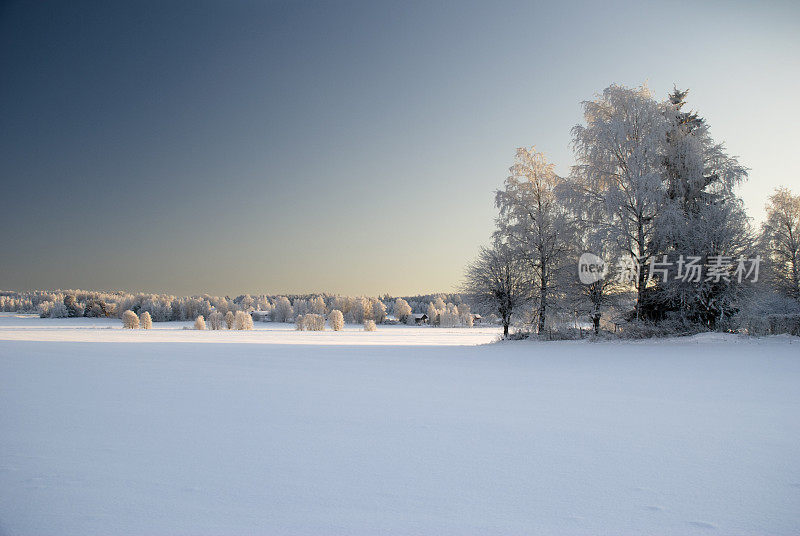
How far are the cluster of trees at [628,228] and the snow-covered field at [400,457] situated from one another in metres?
9.88

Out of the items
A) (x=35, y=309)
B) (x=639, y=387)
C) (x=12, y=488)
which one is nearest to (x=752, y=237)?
(x=639, y=387)

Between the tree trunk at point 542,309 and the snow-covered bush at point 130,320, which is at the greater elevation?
the tree trunk at point 542,309

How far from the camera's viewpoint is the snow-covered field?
267 cm

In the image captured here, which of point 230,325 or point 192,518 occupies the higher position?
point 192,518

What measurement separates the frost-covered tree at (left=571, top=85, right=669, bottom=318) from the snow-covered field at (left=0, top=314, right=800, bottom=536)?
10967 mm

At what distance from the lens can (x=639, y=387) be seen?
743 cm

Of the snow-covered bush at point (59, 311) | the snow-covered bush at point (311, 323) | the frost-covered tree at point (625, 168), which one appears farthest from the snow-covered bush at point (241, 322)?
the snow-covered bush at point (59, 311)

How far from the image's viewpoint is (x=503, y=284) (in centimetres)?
2125

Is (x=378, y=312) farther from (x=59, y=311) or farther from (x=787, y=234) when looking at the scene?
(x=787, y=234)

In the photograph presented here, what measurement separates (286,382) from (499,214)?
17.2 m

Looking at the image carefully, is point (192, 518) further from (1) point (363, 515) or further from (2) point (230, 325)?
(2) point (230, 325)

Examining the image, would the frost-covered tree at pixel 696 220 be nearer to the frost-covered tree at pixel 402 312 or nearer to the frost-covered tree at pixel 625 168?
the frost-covered tree at pixel 625 168

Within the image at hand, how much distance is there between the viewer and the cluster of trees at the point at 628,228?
16016 millimetres

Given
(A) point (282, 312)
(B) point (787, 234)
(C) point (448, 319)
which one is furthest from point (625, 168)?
(A) point (282, 312)
